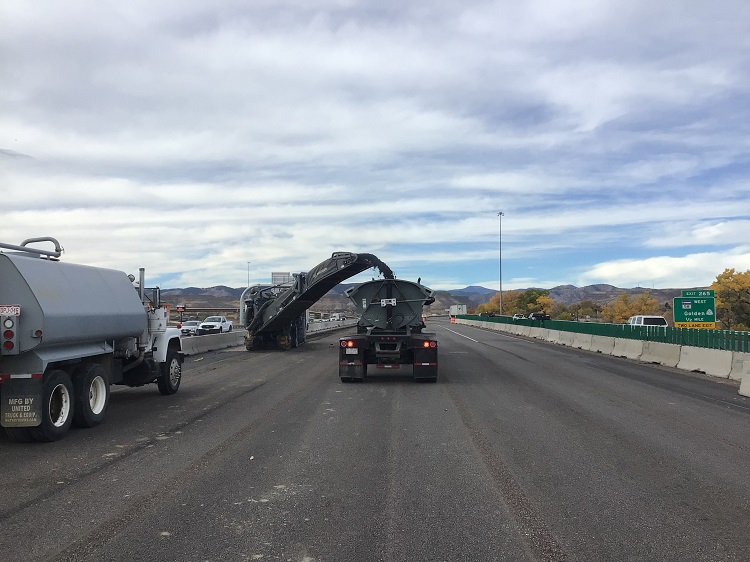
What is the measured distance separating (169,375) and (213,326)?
3308 centimetres

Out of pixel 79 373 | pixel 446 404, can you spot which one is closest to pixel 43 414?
pixel 79 373

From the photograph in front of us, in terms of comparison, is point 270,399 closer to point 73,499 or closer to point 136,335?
point 136,335

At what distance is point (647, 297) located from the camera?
244 feet

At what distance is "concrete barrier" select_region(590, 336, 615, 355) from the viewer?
26.8 m

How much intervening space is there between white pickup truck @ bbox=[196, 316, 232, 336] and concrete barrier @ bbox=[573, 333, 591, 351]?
75.5 feet

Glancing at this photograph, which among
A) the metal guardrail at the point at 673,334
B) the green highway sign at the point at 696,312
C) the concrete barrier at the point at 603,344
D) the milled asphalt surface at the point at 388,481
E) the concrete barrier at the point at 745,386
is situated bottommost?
the milled asphalt surface at the point at 388,481

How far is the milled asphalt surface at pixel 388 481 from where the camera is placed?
4.89m

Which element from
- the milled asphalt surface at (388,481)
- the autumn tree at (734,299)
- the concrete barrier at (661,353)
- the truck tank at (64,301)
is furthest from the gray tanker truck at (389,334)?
the autumn tree at (734,299)

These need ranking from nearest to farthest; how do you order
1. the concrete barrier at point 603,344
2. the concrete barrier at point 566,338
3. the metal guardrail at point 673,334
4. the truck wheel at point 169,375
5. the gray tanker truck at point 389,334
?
the truck wheel at point 169,375 < the gray tanker truck at point 389,334 < the metal guardrail at point 673,334 < the concrete barrier at point 603,344 < the concrete barrier at point 566,338

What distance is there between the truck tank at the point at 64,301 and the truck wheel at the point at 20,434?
1.17 metres

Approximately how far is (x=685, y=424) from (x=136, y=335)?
9.47 m

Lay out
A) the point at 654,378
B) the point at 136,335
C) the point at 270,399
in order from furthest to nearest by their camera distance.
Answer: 1. the point at 654,378
2. the point at 270,399
3. the point at 136,335

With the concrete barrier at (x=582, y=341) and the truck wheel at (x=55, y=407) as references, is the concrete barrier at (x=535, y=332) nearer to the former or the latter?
the concrete barrier at (x=582, y=341)

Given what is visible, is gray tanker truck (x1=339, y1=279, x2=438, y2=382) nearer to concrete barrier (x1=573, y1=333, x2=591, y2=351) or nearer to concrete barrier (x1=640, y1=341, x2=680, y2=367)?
concrete barrier (x1=640, y1=341, x2=680, y2=367)
